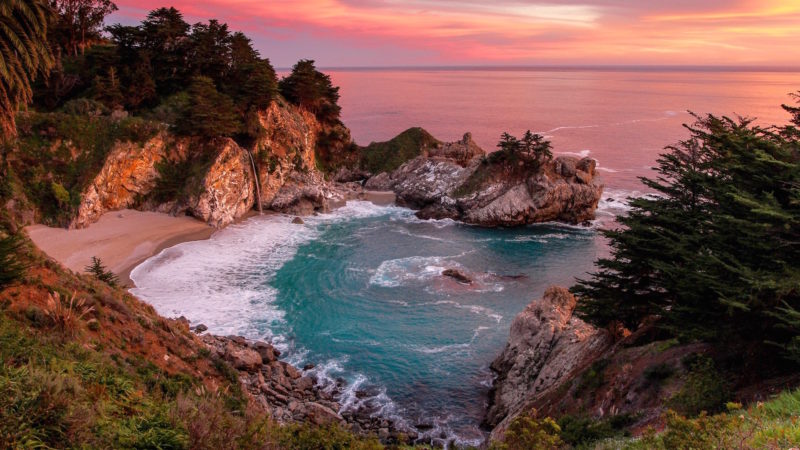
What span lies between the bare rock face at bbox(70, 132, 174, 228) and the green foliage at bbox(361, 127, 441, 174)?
95.3 feet

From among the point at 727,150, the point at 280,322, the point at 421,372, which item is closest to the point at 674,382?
the point at 727,150

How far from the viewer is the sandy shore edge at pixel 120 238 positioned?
32750mm

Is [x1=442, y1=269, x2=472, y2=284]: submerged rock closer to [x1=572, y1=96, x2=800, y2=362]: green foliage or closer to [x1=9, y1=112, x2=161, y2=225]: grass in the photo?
[x1=572, y1=96, x2=800, y2=362]: green foliage

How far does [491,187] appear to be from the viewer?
170 ft

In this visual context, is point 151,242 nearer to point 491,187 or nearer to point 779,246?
point 491,187

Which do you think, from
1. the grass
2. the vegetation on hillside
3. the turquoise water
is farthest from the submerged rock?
the grass

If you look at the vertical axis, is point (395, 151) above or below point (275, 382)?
above

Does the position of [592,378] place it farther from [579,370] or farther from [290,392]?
[290,392]

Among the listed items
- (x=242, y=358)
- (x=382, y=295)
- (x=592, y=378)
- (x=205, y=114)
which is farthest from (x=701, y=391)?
(x=205, y=114)

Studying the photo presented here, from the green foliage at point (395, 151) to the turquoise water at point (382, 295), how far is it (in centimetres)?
1931

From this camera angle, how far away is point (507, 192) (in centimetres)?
5072

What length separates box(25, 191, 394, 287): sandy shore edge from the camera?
107 ft

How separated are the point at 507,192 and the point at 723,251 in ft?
125

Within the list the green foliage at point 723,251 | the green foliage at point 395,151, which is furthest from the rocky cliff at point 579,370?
the green foliage at point 395,151
